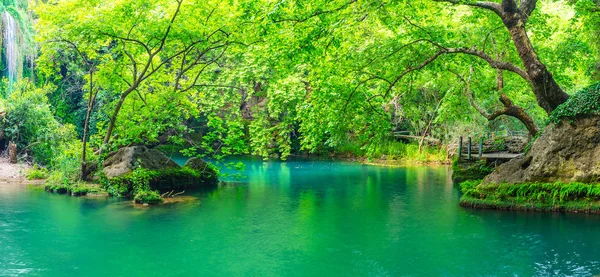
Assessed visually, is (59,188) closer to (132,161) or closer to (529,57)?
(132,161)

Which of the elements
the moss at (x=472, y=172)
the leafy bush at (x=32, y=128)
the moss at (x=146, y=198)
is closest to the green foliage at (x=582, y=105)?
the moss at (x=472, y=172)

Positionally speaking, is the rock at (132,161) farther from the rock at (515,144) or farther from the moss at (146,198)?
the rock at (515,144)

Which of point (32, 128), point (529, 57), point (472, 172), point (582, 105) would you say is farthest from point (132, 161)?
point (472, 172)

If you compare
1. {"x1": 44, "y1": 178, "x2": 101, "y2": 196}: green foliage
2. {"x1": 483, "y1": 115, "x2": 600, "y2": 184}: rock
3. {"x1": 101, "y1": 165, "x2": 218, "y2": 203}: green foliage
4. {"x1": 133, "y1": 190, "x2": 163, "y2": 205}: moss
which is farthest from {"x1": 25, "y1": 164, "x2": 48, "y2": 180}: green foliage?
Result: {"x1": 483, "y1": 115, "x2": 600, "y2": 184}: rock

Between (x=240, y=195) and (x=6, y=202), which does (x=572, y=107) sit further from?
(x=6, y=202)

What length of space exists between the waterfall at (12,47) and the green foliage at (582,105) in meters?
22.9

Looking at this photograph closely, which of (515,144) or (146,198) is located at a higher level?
(515,144)

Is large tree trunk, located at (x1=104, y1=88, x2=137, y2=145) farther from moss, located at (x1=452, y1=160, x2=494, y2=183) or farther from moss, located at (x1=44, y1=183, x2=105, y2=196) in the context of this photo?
moss, located at (x1=452, y1=160, x2=494, y2=183)

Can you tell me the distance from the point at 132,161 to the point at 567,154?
42.9 ft

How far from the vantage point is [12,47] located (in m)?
25.3

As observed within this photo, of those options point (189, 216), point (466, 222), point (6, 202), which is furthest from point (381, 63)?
point (6, 202)

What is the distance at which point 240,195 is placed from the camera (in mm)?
18047

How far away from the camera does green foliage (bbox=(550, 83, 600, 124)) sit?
46.4 ft

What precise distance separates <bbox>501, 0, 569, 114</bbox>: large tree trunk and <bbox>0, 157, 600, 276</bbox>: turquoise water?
124 inches
